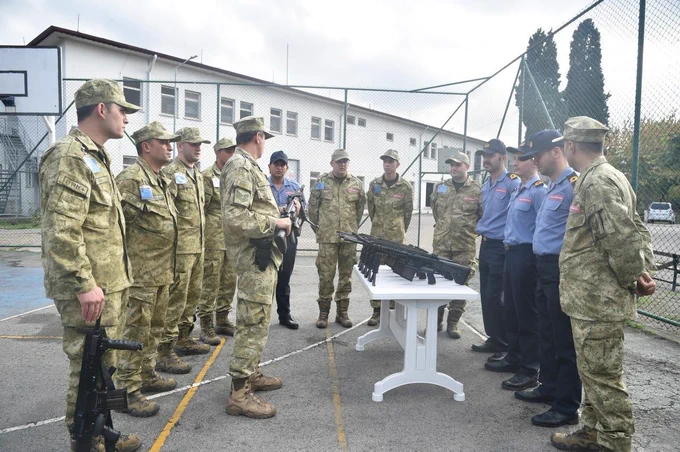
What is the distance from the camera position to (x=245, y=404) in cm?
320

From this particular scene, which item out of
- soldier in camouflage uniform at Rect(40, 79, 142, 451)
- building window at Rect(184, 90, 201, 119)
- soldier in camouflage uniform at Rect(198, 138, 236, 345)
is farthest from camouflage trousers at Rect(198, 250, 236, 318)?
building window at Rect(184, 90, 201, 119)

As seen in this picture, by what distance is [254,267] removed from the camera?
3238 mm

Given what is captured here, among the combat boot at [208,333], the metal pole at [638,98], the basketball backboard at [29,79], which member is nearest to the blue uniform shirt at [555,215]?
the metal pole at [638,98]

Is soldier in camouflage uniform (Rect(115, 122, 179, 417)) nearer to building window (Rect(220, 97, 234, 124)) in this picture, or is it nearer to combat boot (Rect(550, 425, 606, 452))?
combat boot (Rect(550, 425, 606, 452))

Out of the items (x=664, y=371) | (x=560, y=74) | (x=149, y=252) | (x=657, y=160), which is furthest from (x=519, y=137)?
(x=149, y=252)

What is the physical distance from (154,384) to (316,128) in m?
15.5

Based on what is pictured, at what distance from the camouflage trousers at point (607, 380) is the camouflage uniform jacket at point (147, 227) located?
282 centimetres

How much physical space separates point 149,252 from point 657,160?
5.03m

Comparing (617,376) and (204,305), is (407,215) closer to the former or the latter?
(204,305)

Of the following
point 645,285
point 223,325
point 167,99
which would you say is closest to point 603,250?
point 645,285

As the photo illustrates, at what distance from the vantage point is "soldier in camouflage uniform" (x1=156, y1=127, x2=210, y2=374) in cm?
393

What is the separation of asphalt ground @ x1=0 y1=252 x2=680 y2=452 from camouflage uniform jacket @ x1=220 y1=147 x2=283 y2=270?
3.59 feet

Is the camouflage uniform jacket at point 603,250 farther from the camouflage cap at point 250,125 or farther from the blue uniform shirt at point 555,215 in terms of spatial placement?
the camouflage cap at point 250,125

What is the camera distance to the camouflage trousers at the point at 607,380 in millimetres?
2545
